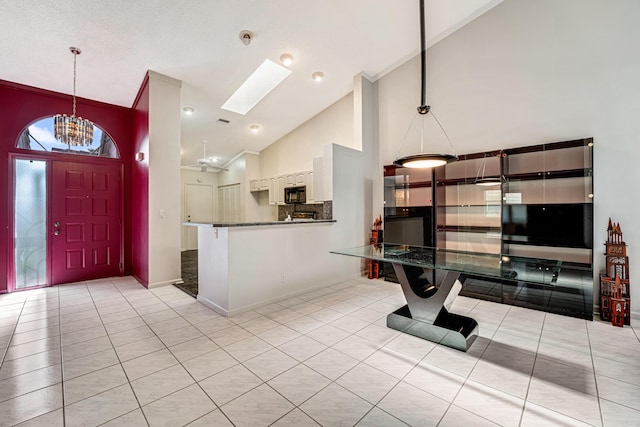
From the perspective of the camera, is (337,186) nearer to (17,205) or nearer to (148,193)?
(148,193)

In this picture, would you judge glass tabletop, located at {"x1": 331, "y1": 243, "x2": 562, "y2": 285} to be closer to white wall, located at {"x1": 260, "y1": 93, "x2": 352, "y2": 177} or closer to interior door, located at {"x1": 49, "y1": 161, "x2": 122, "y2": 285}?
white wall, located at {"x1": 260, "y1": 93, "x2": 352, "y2": 177}

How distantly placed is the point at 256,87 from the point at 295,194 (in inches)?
92.5

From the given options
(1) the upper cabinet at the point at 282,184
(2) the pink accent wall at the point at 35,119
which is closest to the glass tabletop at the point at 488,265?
(1) the upper cabinet at the point at 282,184

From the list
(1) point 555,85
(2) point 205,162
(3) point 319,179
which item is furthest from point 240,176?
(1) point 555,85

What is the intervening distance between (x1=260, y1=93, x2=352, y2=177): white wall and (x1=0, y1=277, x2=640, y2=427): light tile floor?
353cm

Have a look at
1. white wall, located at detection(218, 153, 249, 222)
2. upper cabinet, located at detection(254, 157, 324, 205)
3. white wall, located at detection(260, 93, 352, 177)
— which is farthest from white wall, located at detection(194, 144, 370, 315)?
white wall, located at detection(218, 153, 249, 222)

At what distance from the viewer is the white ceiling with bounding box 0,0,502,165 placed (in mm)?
2920

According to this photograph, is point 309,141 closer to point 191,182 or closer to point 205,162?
point 205,162

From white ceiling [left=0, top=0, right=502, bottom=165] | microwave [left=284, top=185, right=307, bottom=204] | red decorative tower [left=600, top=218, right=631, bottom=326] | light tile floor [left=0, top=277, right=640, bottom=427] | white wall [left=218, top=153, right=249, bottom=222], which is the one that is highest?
white ceiling [left=0, top=0, right=502, bottom=165]

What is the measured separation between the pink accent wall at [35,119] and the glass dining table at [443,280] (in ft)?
14.8

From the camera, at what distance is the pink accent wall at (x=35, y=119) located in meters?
3.88

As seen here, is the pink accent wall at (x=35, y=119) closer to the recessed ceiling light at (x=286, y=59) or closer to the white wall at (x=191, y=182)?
the white wall at (x=191, y=182)

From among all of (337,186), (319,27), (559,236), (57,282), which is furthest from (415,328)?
(57,282)

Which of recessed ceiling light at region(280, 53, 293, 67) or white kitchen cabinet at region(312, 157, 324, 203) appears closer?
recessed ceiling light at region(280, 53, 293, 67)
